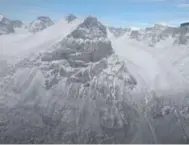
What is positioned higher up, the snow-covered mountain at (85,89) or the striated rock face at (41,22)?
the striated rock face at (41,22)

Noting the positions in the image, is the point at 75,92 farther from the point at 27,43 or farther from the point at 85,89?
the point at 27,43

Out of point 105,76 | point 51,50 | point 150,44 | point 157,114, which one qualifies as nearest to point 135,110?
point 157,114

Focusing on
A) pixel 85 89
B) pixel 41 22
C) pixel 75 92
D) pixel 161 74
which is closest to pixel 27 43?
pixel 41 22

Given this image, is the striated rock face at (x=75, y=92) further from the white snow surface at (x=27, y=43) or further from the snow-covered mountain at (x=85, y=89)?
the white snow surface at (x=27, y=43)

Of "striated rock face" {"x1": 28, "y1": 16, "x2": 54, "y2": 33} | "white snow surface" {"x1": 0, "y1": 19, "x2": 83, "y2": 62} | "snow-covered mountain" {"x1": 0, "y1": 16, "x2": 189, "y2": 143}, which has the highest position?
"striated rock face" {"x1": 28, "y1": 16, "x2": 54, "y2": 33}

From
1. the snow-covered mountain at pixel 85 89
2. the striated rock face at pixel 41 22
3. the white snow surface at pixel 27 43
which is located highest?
the striated rock face at pixel 41 22

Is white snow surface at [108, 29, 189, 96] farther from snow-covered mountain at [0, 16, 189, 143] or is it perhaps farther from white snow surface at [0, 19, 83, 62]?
white snow surface at [0, 19, 83, 62]

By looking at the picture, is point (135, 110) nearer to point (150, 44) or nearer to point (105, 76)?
point (105, 76)

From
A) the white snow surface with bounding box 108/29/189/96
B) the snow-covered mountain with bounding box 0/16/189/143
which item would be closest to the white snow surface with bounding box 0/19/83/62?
the snow-covered mountain with bounding box 0/16/189/143

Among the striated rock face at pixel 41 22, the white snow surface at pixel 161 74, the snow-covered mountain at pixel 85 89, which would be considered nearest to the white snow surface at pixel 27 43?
the snow-covered mountain at pixel 85 89
